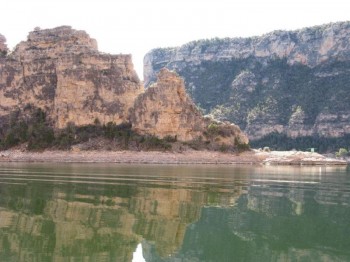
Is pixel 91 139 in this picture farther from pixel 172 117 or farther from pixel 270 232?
pixel 270 232

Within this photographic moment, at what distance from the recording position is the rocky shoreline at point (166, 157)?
74375 mm

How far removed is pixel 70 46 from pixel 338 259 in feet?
268

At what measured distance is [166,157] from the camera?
74.9m

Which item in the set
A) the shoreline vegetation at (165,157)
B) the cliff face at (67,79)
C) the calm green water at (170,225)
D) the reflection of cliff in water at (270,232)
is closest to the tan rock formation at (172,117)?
the shoreline vegetation at (165,157)

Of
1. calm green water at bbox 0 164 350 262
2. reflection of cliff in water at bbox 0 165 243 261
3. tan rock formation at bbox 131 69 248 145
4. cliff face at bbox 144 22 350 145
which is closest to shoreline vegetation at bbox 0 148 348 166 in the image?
tan rock formation at bbox 131 69 248 145

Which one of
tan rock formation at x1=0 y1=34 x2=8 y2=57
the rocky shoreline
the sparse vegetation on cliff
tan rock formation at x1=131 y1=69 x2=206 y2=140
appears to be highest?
tan rock formation at x1=0 y1=34 x2=8 y2=57

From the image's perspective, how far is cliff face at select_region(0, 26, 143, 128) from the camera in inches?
3401

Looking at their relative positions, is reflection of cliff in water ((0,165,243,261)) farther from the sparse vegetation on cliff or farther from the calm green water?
the sparse vegetation on cliff

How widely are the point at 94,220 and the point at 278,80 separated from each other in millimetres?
142236

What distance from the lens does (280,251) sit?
47.1 ft

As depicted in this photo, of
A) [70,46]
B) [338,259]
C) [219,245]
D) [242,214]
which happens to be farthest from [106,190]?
[70,46]

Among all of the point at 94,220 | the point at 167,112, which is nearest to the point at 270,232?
the point at 94,220

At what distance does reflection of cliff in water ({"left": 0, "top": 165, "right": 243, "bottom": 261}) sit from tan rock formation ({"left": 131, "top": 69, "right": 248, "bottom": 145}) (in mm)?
53187

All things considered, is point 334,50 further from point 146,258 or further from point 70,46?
point 146,258
